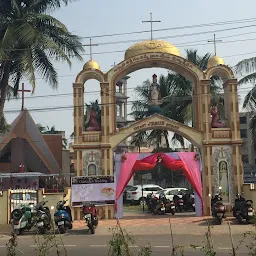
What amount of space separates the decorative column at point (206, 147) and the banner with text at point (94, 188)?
3.99 meters

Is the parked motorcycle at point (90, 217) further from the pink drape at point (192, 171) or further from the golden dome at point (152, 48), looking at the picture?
the golden dome at point (152, 48)

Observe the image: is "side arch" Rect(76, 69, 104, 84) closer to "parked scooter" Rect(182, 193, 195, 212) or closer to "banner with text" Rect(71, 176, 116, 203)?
"banner with text" Rect(71, 176, 116, 203)

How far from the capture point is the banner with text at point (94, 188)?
61.4ft

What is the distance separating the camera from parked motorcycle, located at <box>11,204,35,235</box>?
1532 centimetres

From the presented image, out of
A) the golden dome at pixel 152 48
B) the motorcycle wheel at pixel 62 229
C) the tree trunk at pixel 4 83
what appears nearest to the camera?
the motorcycle wheel at pixel 62 229

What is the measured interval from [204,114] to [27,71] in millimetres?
7873

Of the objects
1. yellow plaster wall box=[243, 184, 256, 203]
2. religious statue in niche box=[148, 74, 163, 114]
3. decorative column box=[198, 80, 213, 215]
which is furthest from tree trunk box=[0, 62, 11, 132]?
yellow plaster wall box=[243, 184, 256, 203]

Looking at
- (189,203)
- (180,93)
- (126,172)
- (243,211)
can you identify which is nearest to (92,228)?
(126,172)

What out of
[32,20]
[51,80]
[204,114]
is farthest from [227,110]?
[32,20]

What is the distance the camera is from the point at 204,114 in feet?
64.9

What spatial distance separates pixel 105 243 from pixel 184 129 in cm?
833

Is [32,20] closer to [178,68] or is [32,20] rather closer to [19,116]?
[178,68]

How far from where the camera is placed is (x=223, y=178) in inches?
766

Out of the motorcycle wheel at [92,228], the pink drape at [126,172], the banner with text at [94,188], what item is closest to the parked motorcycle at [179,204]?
the pink drape at [126,172]
